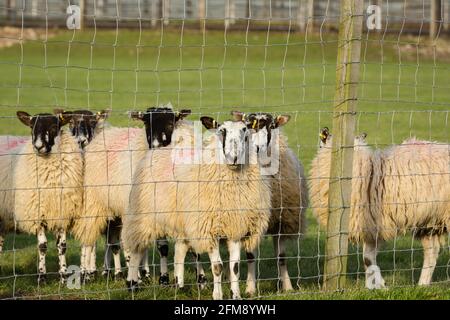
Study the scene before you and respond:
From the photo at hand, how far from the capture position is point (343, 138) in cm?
736

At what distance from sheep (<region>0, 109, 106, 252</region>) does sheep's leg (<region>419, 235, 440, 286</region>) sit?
11.6 ft

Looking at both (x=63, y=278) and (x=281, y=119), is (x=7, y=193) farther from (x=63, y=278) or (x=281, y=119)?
(x=281, y=119)

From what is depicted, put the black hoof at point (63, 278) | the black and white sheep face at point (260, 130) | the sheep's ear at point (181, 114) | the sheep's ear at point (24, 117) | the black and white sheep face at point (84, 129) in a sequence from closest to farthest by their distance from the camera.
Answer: the black and white sheep face at point (260, 130) → the black hoof at point (63, 278) → the sheep's ear at point (24, 117) → the sheep's ear at point (181, 114) → the black and white sheep face at point (84, 129)

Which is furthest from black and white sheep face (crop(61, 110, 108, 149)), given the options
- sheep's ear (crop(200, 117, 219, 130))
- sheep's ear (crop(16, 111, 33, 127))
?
sheep's ear (crop(200, 117, 219, 130))

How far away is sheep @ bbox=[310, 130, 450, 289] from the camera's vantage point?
A: 8633 mm

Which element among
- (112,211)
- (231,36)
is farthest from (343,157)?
(231,36)

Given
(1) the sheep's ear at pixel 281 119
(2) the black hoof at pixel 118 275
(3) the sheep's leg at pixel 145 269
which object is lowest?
(2) the black hoof at pixel 118 275

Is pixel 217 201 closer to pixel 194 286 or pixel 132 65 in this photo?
pixel 194 286

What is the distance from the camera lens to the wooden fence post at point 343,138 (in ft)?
23.7

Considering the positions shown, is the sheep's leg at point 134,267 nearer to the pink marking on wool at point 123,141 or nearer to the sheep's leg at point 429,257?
the pink marking on wool at point 123,141

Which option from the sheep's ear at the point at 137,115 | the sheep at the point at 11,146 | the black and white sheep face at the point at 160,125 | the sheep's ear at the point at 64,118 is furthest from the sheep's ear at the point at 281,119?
the sheep's ear at the point at 64,118

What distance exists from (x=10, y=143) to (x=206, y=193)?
335cm

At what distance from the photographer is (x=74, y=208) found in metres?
9.27

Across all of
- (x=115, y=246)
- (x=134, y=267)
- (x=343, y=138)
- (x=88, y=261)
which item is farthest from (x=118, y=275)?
(x=343, y=138)
